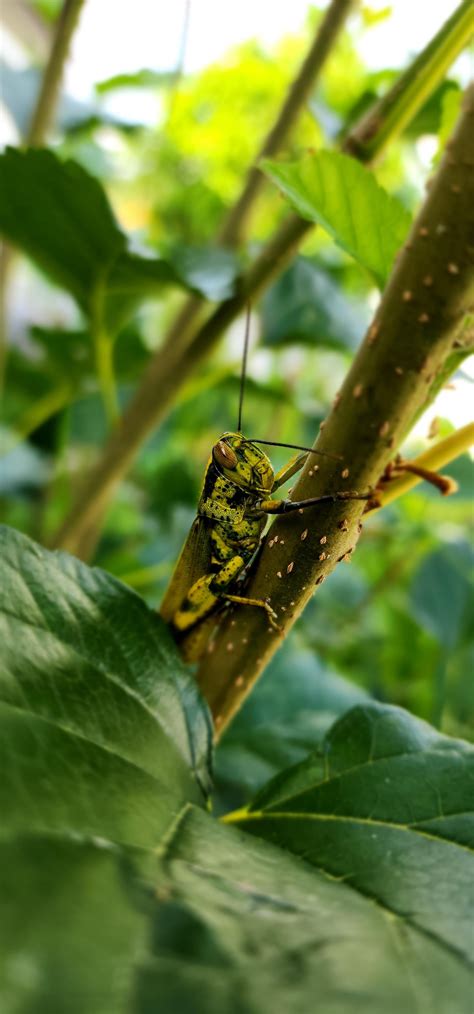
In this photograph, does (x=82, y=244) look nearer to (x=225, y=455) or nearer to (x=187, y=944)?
(x=225, y=455)

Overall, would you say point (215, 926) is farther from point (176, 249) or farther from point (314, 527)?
point (176, 249)

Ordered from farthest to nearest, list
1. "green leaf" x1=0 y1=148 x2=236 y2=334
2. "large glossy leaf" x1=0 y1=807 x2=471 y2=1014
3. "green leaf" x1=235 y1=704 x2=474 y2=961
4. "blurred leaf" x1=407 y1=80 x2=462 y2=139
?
"blurred leaf" x1=407 y1=80 x2=462 y2=139, "green leaf" x1=0 y1=148 x2=236 y2=334, "green leaf" x1=235 y1=704 x2=474 y2=961, "large glossy leaf" x1=0 y1=807 x2=471 y2=1014

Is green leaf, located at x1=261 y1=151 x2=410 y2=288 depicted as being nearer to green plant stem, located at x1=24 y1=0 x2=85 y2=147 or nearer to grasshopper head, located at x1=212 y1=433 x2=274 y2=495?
grasshopper head, located at x1=212 y1=433 x2=274 y2=495

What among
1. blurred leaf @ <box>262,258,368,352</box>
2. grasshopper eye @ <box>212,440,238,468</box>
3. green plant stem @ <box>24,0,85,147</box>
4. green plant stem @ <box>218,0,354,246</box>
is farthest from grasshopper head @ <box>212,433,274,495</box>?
green plant stem @ <box>24,0,85,147</box>

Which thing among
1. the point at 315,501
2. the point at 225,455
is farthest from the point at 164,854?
the point at 225,455

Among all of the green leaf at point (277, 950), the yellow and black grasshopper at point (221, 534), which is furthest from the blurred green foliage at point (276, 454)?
the green leaf at point (277, 950)
